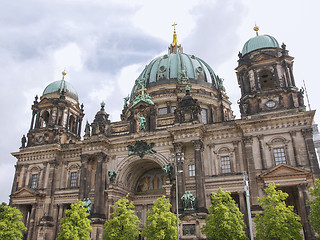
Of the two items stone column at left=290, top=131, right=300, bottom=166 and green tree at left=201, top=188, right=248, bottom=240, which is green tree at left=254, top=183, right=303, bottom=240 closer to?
green tree at left=201, top=188, right=248, bottom=240

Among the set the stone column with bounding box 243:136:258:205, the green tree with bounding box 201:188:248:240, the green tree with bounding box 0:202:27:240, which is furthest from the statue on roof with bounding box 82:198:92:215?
the stone column with bounding box 243:136:258:205

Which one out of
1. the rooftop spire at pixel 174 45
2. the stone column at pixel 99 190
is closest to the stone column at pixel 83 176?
the stone column at pixel 99 190

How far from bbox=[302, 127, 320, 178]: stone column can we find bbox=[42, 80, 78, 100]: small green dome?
113 ft

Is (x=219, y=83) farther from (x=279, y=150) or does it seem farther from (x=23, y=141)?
(x=23, y=141)

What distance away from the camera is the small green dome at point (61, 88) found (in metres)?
49.6

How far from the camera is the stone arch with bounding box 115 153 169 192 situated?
38906 millimetres

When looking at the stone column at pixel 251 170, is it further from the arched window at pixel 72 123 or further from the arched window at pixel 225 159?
the arched window at pixel 72 123

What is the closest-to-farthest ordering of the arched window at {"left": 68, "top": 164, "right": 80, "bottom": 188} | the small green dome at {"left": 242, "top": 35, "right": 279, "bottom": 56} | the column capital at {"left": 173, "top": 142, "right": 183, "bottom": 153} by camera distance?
the column capital at {"left": 173, "top": 142, "right": 183, "bottom": 153} → the small green dome at {"left": 242, "top": 35, "right": 279, "bottom": 56} → the arched window at {"left": 68, "top": 164, "right": 80, "bottom": 188}

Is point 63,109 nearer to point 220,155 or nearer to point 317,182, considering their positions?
point 220,155

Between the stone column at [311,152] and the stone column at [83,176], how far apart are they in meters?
25.4

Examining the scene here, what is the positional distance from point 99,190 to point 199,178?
40.4 feet

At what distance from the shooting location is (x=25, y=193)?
41.8 meters

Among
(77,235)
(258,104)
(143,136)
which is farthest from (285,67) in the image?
(77,235)

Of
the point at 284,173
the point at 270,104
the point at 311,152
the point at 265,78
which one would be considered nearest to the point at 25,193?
the point at 284,173
